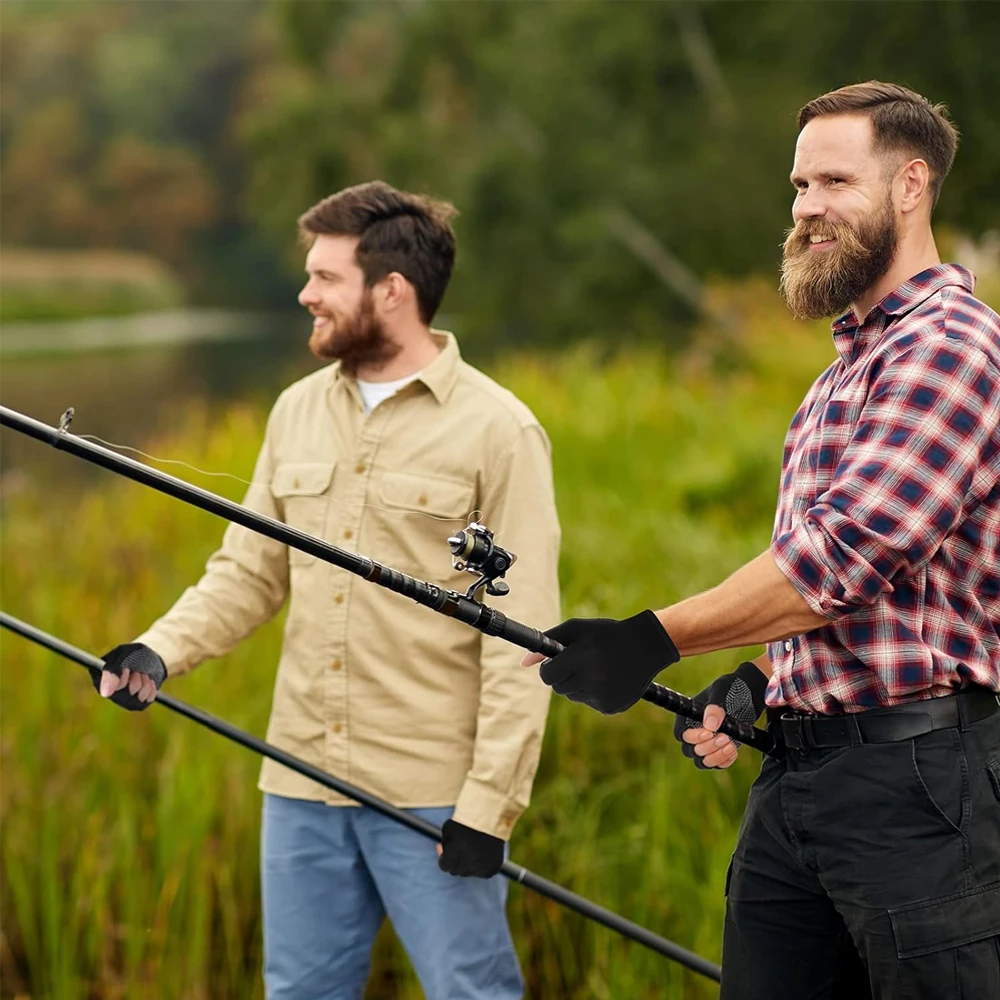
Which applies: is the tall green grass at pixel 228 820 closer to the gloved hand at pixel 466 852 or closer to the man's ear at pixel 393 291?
the gloved hand at pixel 466 852

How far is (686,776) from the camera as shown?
12.8 ft

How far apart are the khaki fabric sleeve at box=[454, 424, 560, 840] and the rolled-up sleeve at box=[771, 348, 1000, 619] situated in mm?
851

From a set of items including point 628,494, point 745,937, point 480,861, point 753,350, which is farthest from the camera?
point 753,350

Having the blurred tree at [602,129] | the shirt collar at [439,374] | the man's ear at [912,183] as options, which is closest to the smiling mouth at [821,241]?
the man's ear at [912,183]

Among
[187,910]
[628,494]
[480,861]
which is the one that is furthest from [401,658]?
[628,494]

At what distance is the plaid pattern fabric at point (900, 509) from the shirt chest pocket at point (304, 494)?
992 mm

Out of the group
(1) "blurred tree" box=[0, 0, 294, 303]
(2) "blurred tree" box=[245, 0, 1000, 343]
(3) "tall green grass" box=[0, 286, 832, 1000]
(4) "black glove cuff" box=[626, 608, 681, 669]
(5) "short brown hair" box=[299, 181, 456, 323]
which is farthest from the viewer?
(1) "blurred tree" box=[0, 0, 294, 303]

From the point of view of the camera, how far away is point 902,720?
6.66ft

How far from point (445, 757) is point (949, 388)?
126cm

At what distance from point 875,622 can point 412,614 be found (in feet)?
3.37

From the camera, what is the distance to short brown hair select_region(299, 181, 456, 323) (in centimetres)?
290

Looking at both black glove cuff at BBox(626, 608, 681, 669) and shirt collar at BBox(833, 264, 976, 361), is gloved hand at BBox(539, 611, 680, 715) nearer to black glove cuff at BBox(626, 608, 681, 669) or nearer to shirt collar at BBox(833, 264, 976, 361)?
black glove cuff at BBox(626, 608, 681, 669)

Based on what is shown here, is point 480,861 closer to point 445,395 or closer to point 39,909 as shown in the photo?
point 445,395

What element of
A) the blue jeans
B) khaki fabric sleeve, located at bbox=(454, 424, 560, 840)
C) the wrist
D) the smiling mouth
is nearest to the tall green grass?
the blue jeans
